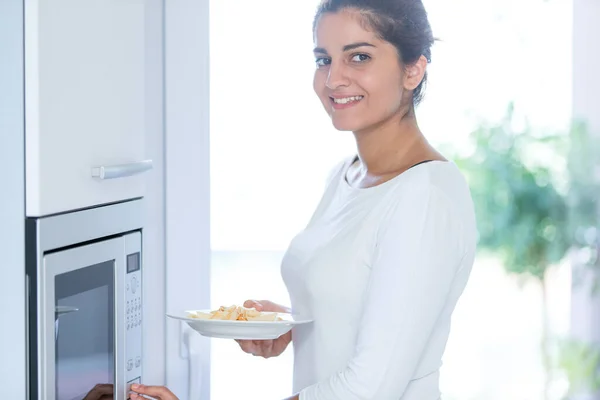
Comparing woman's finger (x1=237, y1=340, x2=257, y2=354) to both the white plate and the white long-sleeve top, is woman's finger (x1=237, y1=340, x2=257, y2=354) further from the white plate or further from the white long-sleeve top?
the white plate

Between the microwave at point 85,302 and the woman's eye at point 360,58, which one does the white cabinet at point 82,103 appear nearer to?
the microwave at point 85,302

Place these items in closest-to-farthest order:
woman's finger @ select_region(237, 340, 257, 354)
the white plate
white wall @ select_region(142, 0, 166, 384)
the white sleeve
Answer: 1. the white sleeve
2. the white plate
3. woman's finger @ select_region(237, 340, 257, 354)
4. white wall @ select_region(142, 0, 166, 384)

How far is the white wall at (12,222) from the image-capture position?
1.15 meters

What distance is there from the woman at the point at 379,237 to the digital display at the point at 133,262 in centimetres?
31

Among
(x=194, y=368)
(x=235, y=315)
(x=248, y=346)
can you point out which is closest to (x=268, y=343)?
(x=248, y=346)

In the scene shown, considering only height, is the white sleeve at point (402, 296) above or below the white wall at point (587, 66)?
below

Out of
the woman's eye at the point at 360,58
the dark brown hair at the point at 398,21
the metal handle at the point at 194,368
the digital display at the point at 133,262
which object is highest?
the dark brown hair at the point at 398,21

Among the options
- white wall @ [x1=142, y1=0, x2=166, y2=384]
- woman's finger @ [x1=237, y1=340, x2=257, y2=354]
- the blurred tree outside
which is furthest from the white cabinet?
the blurred tree outside

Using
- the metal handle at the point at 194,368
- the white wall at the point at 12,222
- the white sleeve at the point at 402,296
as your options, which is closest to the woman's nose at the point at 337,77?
the white sleeve at the point at 402,296

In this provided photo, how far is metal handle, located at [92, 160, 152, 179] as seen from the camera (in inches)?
52.1

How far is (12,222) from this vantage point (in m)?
1.16

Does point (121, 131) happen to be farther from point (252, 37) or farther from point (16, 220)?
point (252, 37)

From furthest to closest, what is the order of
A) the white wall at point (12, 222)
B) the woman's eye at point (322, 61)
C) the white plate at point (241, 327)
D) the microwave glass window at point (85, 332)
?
the woman's eye at point (322, 61) < the white plate at point (241, 327) < the microwave glass window at point (85, 332) < the white wall at point (12, 222)

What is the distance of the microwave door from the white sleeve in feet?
1.31
